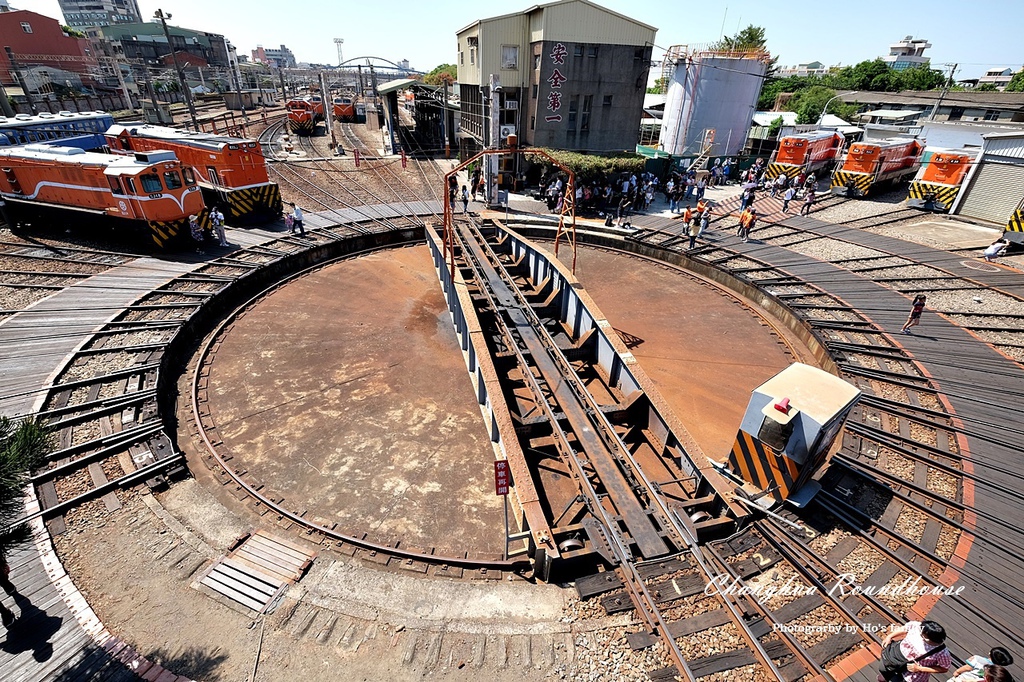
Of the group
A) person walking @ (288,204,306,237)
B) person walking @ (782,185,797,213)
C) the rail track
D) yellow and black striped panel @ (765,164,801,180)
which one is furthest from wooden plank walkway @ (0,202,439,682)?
yellow and black striped panel @ (765,164,801,180)

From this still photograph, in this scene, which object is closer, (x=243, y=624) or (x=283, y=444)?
(x=243, y=624)

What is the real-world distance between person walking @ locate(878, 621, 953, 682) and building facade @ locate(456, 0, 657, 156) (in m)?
27.0

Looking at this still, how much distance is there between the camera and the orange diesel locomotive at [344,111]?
185ft

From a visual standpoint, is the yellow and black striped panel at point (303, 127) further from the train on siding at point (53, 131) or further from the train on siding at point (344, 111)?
the train on siding at point (53, 131)

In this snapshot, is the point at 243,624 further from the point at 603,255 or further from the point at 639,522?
the point at 603,255

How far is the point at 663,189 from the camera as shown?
30188mm

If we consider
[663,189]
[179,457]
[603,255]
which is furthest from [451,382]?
[663,189]

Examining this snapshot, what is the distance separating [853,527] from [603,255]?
48.7 ft

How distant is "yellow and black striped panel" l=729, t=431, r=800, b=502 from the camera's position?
25.7ft

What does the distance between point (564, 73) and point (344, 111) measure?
129 ft

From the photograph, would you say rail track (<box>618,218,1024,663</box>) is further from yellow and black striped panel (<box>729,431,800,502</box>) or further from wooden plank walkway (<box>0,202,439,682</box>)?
wooden plank walkway (<box>0,202,439,682</box>)

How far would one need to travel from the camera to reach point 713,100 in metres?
36.0

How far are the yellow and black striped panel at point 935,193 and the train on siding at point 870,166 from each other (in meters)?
2.14

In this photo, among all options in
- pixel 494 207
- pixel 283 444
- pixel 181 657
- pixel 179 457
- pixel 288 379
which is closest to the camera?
pixel 181 657
